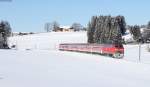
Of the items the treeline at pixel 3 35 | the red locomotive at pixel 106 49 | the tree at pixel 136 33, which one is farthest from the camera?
the tree at pixel 136 33

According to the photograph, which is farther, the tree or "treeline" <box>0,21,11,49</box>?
the tree

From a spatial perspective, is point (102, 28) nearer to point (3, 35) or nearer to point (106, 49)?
point (3, 35)

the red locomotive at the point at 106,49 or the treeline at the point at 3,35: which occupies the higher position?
the treeline at the point at 3,35

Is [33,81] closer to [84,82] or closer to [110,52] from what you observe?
[84,82]

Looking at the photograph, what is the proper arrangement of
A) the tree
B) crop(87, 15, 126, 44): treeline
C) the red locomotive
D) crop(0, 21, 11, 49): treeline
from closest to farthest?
the red locomotive → crop(0, 21, 11, 49): treeline → crop(87, 15, 126, 44): treeline → the tree

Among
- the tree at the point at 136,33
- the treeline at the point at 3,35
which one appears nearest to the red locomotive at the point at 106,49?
the treeline at the point at 3,35

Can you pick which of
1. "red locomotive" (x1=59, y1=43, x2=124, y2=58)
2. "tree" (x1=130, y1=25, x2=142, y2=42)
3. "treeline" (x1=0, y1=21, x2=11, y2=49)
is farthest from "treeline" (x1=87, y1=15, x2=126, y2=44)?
"red locomotive" (x1=59, y1=43, x2=124, y2=58)

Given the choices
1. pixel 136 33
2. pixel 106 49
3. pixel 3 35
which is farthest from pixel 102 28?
pixel 106 49

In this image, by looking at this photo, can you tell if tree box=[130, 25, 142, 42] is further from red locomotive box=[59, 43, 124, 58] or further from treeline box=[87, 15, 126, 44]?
red locomotive box=[59, 43, 124, 58]

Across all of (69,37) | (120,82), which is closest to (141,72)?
(120,82)

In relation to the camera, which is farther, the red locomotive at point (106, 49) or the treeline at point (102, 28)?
the treeline at point (102, 28)

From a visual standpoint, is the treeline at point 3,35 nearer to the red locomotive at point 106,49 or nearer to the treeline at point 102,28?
the treeline at point 102,28

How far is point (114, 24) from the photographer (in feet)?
532

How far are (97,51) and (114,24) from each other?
9684 centimetres
